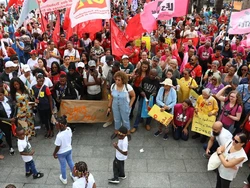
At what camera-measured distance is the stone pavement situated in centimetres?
528

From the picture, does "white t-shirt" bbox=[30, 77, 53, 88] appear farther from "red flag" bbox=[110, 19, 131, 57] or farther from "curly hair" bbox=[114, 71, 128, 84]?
"red flag" bbox=[110, 19, 131, 57]

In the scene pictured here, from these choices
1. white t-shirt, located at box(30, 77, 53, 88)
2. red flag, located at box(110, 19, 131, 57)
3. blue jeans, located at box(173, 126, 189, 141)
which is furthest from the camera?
red flag, located at box(110, 19, 131, 57)

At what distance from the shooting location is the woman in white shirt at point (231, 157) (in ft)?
13.3

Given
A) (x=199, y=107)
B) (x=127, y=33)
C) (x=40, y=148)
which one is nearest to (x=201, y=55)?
(x=127, y=33)

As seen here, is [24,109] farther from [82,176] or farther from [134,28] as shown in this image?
[134,28]

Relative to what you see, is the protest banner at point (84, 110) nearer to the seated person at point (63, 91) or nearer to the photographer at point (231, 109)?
the seated person at point (63, 91)

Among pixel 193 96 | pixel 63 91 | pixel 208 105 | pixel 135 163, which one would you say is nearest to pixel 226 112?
pixel 208 105

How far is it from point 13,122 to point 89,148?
181 cm

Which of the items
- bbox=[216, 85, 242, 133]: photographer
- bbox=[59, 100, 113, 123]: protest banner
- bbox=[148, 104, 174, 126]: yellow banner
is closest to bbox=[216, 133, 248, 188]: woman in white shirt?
bbox=[216, 85, 242, 133]: photographer

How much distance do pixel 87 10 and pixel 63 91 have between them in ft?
7.07

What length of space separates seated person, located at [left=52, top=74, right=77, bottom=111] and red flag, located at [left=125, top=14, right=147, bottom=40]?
2.60 metres

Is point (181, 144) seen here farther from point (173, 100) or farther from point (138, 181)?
point (138, 181)

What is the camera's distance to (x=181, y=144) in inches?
257

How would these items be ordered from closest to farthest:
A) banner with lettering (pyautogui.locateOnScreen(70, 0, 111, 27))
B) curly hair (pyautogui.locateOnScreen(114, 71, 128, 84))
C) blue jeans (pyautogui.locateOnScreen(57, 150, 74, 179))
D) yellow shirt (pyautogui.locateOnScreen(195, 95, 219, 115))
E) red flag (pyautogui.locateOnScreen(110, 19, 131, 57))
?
blue jeans (pyautogui.locateOnScreen(57, 150, 74, 179)) → curly hair (pyautogui.locateOnScreen(114, 71, 128, 84)) → yellow shirt (pyautogui.locateOnScreen(195, 95, 219, 115)) → banner with lettering (pyautogui.locateOnScreen(70, 0, 111, 27)) → red flag (pyautogui.locateOnScreen(110, 19, 131, 57))
